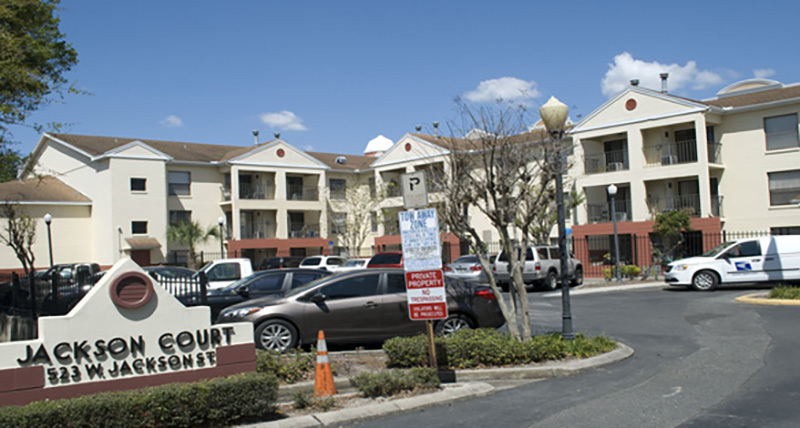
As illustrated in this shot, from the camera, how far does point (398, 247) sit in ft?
153

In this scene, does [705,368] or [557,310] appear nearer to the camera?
[705,368]

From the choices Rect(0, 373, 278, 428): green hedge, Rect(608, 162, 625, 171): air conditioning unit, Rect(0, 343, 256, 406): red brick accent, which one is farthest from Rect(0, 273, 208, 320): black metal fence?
Rect(608, 162, 625, 171): air conditioning unit

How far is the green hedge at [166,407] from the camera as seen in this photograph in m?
6.48

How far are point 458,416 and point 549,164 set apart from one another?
479 cm

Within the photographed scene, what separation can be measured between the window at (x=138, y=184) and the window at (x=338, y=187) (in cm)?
1350

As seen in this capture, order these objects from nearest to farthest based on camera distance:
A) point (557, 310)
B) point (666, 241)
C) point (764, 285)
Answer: point (557, 310)
point (764, 285)
point (666, 241)

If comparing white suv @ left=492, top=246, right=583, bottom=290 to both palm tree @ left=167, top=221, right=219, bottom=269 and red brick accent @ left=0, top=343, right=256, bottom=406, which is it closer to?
red brick accent @ left=0, top=343, right=256, bottom=406

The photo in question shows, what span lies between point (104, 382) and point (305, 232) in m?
42.0

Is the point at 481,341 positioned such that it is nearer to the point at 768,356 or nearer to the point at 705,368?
the point at 705,368

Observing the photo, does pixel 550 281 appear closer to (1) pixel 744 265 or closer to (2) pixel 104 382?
(1) pixel 744 265

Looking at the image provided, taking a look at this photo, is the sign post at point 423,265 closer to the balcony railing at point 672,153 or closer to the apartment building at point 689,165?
the apartment building at point 689,165

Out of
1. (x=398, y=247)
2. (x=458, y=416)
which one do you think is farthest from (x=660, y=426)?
(x=398, y=247)

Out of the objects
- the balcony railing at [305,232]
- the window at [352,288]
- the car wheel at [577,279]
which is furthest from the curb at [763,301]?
the balcony railing at [305,232]

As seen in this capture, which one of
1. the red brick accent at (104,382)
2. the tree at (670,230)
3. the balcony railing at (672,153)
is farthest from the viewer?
the balcony railing at (672,153)
